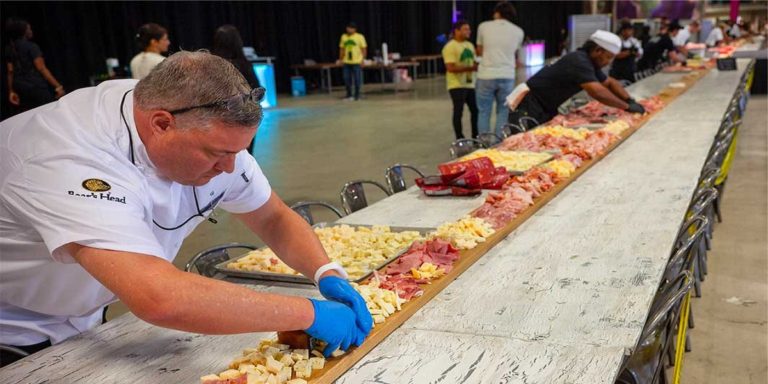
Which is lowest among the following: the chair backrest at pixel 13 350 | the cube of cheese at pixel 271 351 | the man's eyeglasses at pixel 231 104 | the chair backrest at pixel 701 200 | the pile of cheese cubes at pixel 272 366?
the chair backrest at pixel 701 200

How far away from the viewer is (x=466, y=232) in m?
2.58

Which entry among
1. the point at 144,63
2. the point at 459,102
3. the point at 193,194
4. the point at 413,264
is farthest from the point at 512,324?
the point at 459,102

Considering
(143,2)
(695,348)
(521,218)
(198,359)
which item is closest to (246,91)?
(198,359)

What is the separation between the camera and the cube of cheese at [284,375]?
1.51 meters

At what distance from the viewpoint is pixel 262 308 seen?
1453 mm

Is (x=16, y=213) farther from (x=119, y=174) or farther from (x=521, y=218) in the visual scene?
(x=521, y=218)

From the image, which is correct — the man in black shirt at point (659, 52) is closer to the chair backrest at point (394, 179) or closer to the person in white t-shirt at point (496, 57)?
the person in white t-shirt at point (496, 57)

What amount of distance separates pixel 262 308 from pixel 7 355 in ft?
3.18

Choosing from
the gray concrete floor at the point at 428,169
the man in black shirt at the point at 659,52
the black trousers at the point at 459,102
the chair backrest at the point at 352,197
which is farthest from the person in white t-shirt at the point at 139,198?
the man in black shirt at the point at 659,52

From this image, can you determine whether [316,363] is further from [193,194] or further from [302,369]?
[193,194]

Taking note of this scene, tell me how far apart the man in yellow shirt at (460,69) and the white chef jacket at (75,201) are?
5.90 meters

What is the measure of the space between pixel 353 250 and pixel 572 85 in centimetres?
397

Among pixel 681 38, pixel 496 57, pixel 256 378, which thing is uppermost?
pixel 496 57

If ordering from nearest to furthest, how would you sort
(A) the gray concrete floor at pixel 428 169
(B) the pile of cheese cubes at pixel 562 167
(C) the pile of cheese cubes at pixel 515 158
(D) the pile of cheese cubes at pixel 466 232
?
1. (D) the pile of cheese cubes at pixel 466 232
2. (A) the gray concrete floor at pixel 428 169
3. (B) the pile of cheese cubes at pixel 562 167
4. (C) the pile of cheese cubes at pixel 515 158
